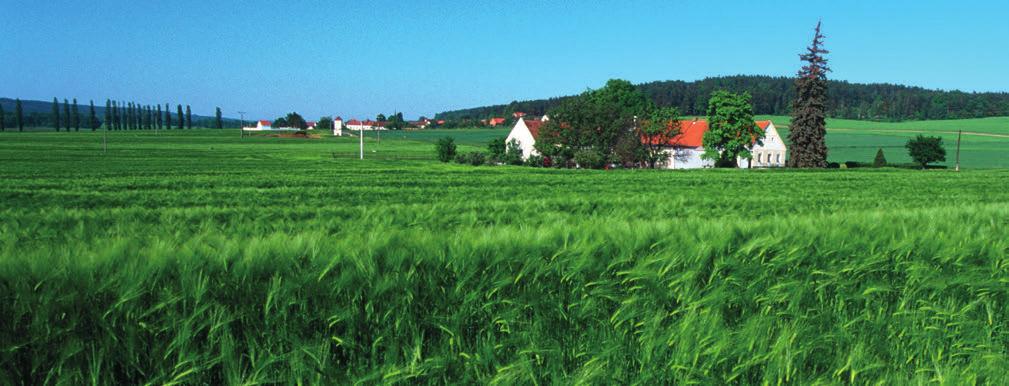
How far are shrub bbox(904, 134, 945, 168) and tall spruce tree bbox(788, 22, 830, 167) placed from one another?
55.2 feet

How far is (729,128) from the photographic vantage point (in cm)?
7206

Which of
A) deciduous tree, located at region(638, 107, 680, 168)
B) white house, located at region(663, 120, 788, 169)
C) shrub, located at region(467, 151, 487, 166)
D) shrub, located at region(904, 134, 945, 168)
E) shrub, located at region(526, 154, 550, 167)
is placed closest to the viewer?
shrub, located at region(467, 151, 487, 166)

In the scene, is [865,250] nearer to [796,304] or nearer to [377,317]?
[796,304]

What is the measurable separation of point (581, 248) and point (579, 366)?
2.40 feet

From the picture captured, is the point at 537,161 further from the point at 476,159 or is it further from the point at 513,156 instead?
the point at 476,159

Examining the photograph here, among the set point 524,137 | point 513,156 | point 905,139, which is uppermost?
point 905,139

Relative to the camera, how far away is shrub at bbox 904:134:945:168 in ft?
259

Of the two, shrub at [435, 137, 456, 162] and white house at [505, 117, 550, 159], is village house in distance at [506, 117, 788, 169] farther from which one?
shrub at [435, 137, 456, 162]

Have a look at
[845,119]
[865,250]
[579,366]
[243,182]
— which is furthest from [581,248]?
[845,119]

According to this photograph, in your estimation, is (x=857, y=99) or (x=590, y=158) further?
(x=857, y=99)

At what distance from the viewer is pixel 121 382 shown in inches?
118

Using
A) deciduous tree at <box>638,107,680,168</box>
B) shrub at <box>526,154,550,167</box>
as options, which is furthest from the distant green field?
shrub at <box>526,154,550,167</box>

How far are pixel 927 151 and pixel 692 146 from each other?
3090cm

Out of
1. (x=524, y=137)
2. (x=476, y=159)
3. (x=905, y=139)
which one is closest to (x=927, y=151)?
(x=905, y=139)
